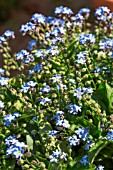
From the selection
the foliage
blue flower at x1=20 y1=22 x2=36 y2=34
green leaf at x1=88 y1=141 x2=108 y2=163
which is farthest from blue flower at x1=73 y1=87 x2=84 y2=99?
blue flower at x1=20 y1=22 x2=36 y2=34

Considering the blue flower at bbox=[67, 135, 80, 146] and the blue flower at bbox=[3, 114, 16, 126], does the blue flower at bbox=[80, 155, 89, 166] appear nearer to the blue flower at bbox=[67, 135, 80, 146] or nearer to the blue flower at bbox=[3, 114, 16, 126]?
the blue flower at bbox=[67, 135, 80, 146]

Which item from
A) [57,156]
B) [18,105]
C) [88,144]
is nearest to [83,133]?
[88,144]

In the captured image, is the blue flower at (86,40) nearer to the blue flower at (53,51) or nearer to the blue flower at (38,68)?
the blue flower at (53,51)

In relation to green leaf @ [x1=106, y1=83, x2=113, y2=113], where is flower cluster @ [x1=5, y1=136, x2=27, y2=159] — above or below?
below

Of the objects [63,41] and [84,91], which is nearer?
[84,91]

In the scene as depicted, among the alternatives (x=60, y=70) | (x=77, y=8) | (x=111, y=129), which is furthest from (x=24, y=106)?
(x=77, y=8)

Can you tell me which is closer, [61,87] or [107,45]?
[61,87]

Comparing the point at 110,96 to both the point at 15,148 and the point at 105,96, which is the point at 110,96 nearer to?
the point at 105,96

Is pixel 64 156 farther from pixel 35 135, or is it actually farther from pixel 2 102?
pixel 2 102
